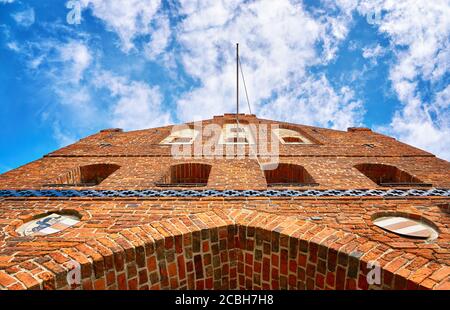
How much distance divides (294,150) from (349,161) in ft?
4.62

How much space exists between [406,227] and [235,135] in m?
7.32

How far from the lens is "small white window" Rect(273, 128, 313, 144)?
10.2 meters

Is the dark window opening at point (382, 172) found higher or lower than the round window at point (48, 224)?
higher

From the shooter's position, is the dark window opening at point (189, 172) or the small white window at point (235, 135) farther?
the small white window at point (235, 135)

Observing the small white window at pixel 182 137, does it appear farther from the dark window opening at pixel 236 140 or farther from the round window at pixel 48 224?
the round window at pixel 48 224

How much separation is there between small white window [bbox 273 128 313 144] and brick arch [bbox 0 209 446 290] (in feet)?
20.0

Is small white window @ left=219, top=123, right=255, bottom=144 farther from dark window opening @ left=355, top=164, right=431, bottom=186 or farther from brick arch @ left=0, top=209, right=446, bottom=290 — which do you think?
brick arch @ left=0, top=209, right=446, bottom=290

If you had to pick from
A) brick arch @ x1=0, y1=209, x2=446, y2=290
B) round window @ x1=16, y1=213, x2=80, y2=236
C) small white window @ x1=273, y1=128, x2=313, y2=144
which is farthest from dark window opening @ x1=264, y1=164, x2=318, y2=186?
round window @ x1=16, y1=213, x2=80, y2=236

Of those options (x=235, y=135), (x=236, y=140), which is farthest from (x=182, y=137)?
(x=236, y=140)

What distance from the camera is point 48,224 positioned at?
4223 mm

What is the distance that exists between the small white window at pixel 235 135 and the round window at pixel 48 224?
546 centimetres

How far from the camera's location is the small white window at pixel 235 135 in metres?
9.63

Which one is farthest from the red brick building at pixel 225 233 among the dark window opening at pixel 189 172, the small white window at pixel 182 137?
the small white window at pixel 182 137

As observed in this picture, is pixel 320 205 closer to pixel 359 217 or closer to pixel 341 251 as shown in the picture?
pixel 359 217
